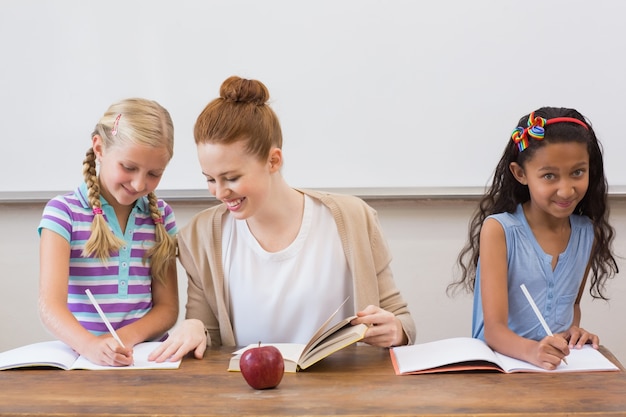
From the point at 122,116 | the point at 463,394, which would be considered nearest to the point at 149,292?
the point at 122,116

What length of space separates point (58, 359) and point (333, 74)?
61.2 inches

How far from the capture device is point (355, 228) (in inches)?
76.2

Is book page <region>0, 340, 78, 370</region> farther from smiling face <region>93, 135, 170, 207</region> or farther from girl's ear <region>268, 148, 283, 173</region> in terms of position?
girl's ear <region>268, 148, 283, 173</region>

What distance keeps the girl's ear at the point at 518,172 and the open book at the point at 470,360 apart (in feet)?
1.40

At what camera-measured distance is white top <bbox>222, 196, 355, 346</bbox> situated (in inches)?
76.4

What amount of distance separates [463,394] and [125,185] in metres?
0.91

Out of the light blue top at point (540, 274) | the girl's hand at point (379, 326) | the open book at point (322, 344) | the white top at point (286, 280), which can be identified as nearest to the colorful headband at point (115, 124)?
the white top at point (286, 280)

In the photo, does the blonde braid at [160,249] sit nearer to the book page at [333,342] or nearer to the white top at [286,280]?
the white top at [286,280]

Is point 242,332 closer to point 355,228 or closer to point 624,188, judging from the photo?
point 355,228

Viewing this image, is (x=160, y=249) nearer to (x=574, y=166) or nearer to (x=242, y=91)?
(x=242, y=91)

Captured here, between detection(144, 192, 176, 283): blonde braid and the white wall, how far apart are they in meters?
1.00

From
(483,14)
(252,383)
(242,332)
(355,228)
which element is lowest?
(242,332)

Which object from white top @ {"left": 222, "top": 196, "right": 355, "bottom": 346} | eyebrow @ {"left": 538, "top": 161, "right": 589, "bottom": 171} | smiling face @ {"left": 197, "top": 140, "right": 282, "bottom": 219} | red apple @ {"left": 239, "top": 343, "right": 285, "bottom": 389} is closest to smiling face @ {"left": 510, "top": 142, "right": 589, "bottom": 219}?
eyebrow @ {"left": 538, "top": 161, "right": 589, "bottom": 171}

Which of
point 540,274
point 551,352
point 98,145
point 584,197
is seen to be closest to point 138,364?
point 98,145
